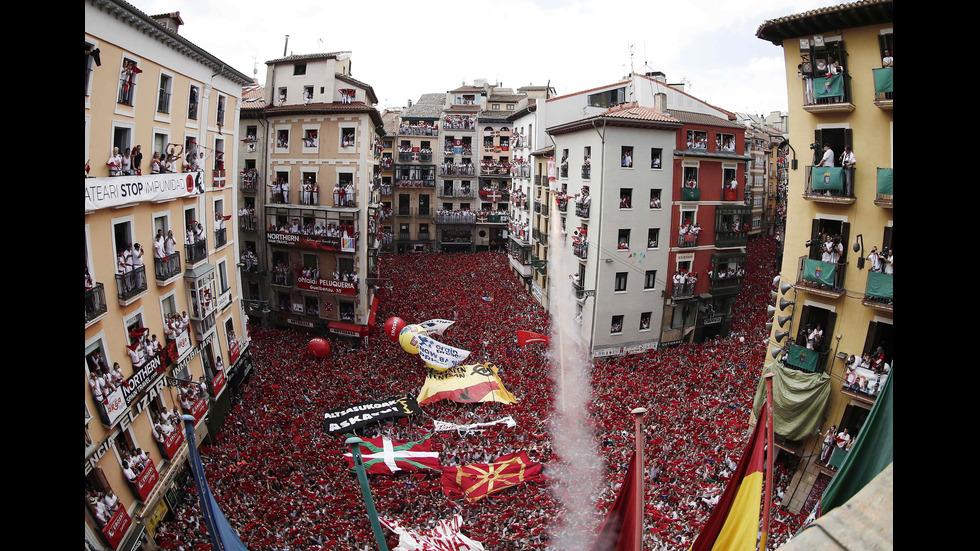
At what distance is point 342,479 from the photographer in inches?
768

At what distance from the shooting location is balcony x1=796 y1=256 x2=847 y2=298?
56.4ft

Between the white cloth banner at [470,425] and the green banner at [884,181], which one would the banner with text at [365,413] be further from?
the green banner at [884,181]

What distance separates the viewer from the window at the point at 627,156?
3103cm

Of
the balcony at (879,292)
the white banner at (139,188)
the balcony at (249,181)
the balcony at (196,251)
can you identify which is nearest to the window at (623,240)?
the balcony at (879,292)

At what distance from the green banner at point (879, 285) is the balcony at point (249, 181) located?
34.3 m

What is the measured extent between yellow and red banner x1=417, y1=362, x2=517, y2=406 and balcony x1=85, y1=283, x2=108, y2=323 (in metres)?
13.6

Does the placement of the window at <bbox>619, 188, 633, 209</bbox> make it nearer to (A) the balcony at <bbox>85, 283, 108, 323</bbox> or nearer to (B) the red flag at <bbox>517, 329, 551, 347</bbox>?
(B) the red flag at <bbox>517, 329, 551, 347</bbox>

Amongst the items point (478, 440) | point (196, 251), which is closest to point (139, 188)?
point (196, 251)

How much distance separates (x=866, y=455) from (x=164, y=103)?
75.3 ft

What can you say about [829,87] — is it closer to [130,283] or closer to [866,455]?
[866,455]

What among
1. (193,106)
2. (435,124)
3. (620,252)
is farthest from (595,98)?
(193,106)
